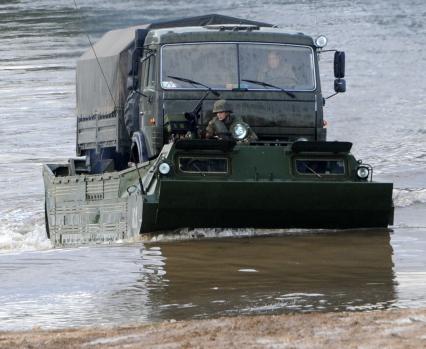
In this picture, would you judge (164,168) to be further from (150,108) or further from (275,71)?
(275,71)

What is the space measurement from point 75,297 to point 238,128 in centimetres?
394

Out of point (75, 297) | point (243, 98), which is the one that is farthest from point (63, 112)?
point (75, 297)

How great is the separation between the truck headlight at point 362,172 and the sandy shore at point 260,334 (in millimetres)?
4410

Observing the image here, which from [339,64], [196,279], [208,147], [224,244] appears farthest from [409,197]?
[196,279]

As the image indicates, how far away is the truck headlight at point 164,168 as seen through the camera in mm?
12375

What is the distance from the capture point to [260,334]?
7.65m

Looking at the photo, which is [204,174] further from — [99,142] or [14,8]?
[14,8]

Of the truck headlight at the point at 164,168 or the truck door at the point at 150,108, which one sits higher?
the truck door at the point at 150,108

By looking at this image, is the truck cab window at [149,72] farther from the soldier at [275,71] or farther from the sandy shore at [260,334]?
the sandy shore at [260,334]

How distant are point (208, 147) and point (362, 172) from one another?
147 centimetres

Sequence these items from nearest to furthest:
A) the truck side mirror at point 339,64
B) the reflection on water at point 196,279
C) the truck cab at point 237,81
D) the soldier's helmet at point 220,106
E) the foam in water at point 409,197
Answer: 1. the reflection on water at point 196,279
2. the soldier's helmet at point 220,106
3. the truck cab at point 237,81
4. the truck side mirror at point 339,64
5. the foam in water at point 409,197

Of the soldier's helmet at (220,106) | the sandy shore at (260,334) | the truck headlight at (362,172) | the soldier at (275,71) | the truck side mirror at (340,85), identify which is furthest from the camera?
the truck side mirror at (340,85)

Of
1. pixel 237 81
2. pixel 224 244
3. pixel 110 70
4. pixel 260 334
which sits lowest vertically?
pixel 260 334

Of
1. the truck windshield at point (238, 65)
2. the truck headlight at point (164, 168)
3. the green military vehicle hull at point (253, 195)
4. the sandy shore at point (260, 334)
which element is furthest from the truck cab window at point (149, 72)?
the sandy shore at point (260, 334)
